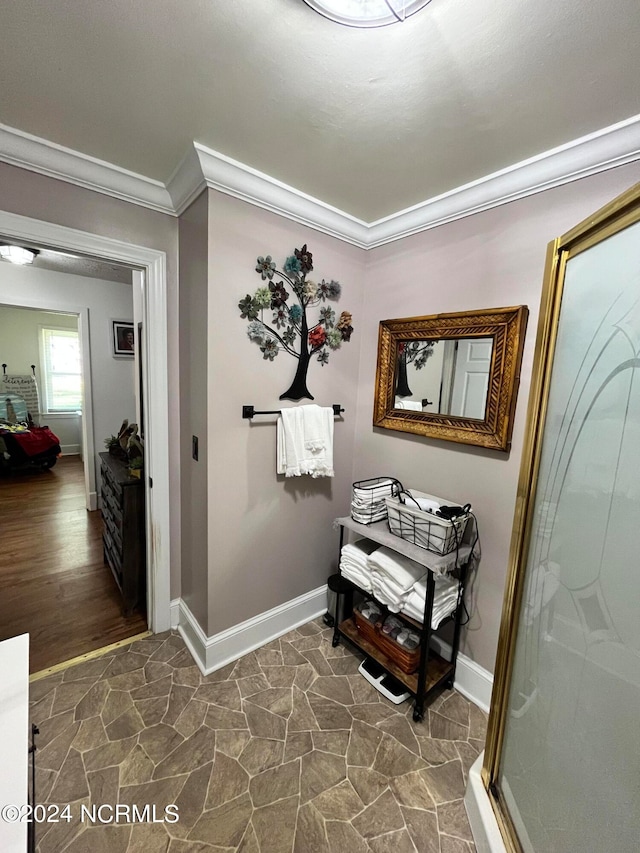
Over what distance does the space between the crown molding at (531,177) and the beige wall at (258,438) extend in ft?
1.32

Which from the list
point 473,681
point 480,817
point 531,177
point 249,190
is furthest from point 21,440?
point 531,177

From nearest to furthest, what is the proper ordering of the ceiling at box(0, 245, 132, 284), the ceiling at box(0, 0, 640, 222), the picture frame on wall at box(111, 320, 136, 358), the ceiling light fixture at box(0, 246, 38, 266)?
the ceiling at box(0, 0, 640, 222)
the ceiling light fixture at box(0, 246, 38, 266)
the ceiling at box(0, 245, 132, 284)
the picture frame on wall at box(111, 320, 136, 358)

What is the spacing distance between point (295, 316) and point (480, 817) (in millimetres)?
2057

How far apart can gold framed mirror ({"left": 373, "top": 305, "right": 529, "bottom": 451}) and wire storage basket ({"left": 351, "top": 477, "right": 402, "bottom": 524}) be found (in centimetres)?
36

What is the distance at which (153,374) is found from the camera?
1.82 m

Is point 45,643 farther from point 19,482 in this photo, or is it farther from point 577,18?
point 19,482

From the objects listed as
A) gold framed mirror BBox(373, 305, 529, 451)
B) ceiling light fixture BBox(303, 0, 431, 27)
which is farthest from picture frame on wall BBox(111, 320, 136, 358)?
ceiling light fixture BBox(303, 0, 431, 27)

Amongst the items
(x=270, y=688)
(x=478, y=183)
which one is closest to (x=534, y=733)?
(x=270, y=688)

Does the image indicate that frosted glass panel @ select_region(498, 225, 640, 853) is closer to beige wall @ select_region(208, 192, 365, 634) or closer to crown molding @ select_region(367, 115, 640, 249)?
crown molding @ select_region(367, 115, 640, 249)

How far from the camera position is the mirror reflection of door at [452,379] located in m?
1.59

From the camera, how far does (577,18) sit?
2.72 feet

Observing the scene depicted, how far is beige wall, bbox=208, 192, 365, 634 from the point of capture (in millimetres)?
1583

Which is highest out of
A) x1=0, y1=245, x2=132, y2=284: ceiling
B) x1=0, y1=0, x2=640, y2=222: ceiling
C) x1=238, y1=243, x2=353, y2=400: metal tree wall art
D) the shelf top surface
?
x1=0, y1=245, x2=132, y2=284: ceiling

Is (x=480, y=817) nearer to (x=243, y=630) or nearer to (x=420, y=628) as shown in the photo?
(x=420, y=628)
